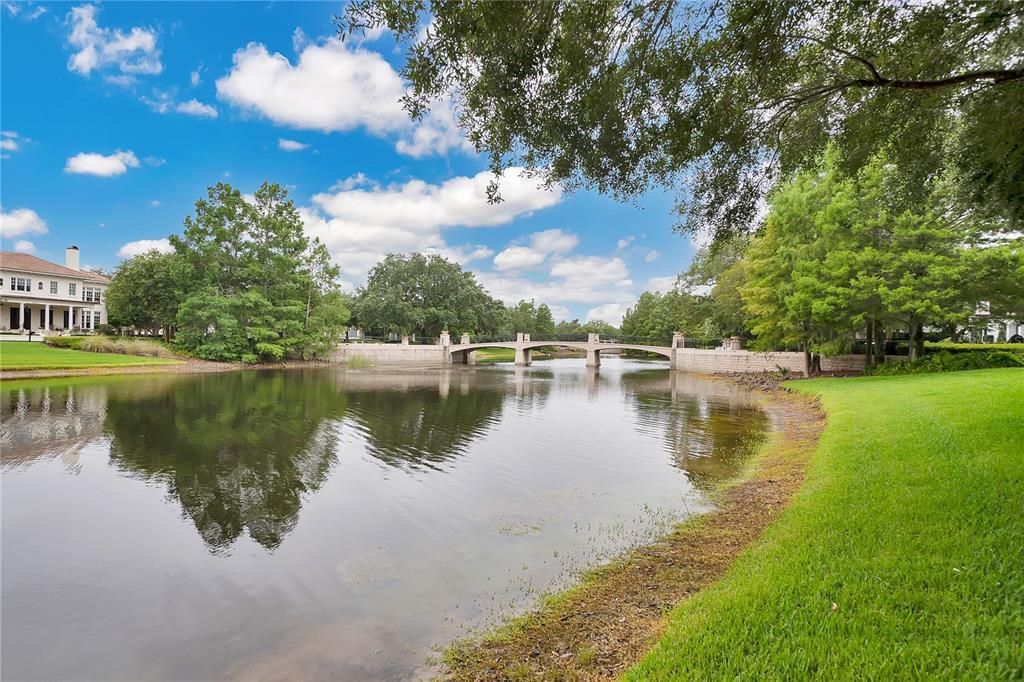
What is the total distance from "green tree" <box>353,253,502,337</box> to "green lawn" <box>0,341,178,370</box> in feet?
101

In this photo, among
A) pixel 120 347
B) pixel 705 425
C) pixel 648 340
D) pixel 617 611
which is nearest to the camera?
pixel 617 611

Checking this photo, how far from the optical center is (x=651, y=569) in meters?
5.59

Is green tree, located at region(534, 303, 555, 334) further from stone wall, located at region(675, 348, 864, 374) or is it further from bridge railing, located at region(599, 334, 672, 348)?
stone wall, located at region(675, 348, 864, 374)

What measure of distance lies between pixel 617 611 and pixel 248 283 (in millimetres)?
45857

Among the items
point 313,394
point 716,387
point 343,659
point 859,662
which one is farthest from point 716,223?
point 716,387

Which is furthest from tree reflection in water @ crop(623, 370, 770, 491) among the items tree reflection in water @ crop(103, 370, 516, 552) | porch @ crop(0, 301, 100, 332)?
porch @ crop(0, 301, 100, 332)

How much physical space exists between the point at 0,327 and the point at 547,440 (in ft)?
178

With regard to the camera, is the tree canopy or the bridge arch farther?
the bridge arch

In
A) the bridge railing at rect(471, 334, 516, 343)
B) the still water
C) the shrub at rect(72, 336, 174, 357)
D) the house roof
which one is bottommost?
the still water

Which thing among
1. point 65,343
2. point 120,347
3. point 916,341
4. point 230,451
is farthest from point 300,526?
point 65,343

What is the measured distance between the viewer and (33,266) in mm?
47094

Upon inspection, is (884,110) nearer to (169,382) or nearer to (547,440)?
(547,440)

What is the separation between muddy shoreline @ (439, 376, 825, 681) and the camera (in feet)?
12.7

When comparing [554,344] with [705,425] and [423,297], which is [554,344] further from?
[705,425]
